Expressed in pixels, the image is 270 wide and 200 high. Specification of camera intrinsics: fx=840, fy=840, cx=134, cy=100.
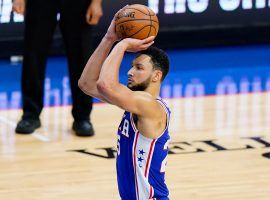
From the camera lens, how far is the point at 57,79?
34.7 ft

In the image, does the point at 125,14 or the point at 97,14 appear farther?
the point at 97,14

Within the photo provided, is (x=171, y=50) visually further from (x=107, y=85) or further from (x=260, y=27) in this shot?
(x=107, y=85)

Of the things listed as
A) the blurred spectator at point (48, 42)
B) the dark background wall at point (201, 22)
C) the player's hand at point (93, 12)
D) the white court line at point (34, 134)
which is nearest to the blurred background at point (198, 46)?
the dark background wall at point (201, 22)

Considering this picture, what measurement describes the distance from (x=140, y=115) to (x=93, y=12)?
3.21 meters

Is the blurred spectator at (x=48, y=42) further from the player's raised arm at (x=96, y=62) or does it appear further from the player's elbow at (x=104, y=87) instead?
the player's elbow at (x=104, y=87)

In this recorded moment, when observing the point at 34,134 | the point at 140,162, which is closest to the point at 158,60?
the point at 140,162

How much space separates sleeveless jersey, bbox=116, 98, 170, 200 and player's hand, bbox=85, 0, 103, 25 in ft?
9.82

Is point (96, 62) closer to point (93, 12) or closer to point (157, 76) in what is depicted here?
point (157, 76)

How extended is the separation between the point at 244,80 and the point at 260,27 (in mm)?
2053

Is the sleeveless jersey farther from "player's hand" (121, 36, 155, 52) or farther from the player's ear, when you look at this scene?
"player's hand" (121, 36, 155, 52)

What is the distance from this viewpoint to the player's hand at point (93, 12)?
776cm

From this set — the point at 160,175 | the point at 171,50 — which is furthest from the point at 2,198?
the point at 171,50

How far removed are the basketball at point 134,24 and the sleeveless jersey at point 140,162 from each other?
0.40 m

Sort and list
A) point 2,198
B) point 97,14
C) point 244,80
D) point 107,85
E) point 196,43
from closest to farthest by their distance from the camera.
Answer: point 107,85 → point 2,198 → point 97,14 → point 244,80 → point 196,43
